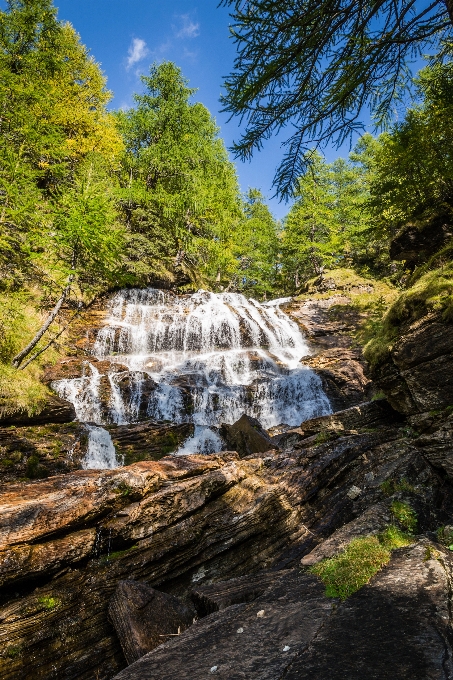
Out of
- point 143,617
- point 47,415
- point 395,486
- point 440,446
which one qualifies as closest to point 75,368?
point 47,415

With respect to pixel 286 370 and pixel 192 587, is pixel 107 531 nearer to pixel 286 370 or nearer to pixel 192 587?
pixel 192 587

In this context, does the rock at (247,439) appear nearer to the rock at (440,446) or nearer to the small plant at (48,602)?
the rock at (440,446)

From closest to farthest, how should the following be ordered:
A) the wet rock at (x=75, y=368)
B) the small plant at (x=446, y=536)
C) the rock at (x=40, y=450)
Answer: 1. the small plant at (x=446, y=536)
2. the rock at (x=40, y=450)
3. the wet rock at (x=75, y=368)

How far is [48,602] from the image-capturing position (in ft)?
14.4

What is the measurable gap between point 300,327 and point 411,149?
14241 millimetres

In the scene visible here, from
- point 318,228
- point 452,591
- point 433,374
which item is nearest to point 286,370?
point 433,374

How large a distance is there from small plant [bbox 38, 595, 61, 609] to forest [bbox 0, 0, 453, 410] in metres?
7.17

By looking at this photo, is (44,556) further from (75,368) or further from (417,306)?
(75,368)

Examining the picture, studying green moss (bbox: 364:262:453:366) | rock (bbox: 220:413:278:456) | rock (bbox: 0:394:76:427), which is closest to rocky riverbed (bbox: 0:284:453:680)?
green moss (bbox: 364:262:453:366)

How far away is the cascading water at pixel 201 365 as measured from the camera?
1418 cm

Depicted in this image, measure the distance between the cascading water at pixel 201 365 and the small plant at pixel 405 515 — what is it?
8306 mm

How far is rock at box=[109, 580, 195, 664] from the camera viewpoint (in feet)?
13.0

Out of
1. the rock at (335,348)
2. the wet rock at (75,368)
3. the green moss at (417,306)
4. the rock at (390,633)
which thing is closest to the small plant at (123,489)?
the rock at (390,633)

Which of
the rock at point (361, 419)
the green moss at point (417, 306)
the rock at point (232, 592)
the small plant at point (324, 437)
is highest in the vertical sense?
the green moss at point (417, 306)
